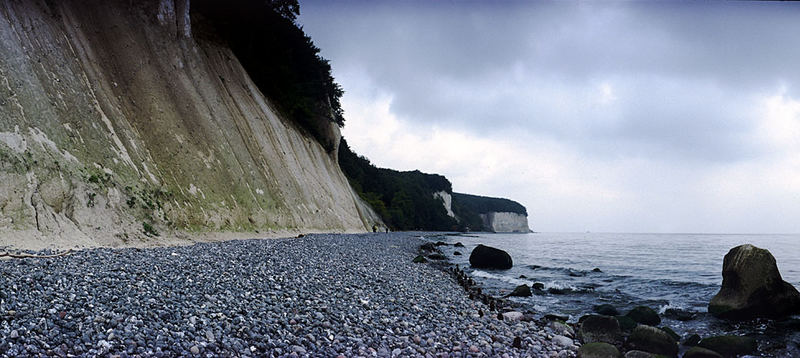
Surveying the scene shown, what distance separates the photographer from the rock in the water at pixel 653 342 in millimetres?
6598

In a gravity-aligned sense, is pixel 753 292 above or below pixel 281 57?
below

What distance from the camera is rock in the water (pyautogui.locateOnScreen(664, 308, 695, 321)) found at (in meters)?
9.27

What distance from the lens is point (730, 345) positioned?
21.8 ft

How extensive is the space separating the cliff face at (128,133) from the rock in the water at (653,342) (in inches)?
453

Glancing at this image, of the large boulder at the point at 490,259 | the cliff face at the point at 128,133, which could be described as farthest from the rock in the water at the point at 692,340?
the cliff face at the point at 128,133

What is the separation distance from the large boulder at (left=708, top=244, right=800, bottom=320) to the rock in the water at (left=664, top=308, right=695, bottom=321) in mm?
526

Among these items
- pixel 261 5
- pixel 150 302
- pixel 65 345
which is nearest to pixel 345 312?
pixel 150 302

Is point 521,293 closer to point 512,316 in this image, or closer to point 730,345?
point 512,316

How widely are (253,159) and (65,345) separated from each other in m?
17.5

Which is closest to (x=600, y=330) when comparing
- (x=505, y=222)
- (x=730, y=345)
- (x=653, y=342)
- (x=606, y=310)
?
(x=653, y=342)

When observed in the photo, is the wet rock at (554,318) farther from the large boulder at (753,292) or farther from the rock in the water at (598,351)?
the large boulder at (753,292)

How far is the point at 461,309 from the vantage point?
310 inches

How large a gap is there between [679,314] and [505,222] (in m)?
151

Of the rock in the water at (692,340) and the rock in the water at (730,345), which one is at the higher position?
the rock in the water at (730,345)
